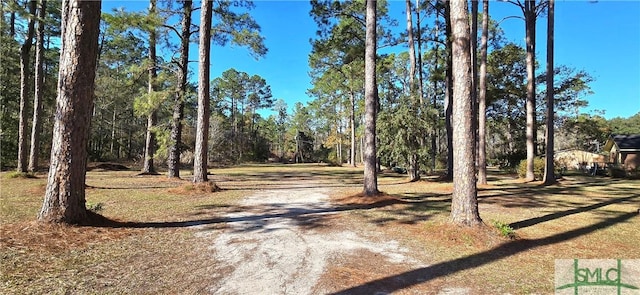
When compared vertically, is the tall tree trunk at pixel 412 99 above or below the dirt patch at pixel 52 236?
above

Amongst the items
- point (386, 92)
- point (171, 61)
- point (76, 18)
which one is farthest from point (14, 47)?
point (386, 92)

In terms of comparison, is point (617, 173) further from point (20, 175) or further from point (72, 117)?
point (20, 175)

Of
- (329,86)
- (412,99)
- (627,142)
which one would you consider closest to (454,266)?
(412,99)

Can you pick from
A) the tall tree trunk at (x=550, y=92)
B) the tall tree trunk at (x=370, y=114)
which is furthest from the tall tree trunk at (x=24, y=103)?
the tall tree trunk at (x=550, y=92)

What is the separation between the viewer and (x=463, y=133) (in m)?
5.21

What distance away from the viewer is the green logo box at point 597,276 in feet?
10.5

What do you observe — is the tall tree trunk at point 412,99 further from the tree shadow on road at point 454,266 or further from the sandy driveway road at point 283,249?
the tree shadow on road at point 454,266

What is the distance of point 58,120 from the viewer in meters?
4.73

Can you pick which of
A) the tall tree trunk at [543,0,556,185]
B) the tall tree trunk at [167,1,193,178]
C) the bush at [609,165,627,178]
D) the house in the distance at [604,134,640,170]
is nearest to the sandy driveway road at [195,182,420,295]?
the tall tree trunk at [167,1,193,178]

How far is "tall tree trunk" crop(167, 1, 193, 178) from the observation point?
12.2 metres

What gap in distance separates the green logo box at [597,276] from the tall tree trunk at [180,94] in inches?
464

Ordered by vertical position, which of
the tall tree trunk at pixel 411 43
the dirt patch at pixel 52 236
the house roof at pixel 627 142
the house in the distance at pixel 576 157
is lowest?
the dirt patch at pixel 52 236

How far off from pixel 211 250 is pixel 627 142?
3671 centimetres

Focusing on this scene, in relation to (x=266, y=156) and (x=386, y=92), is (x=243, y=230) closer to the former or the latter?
(x=386, y=92)
